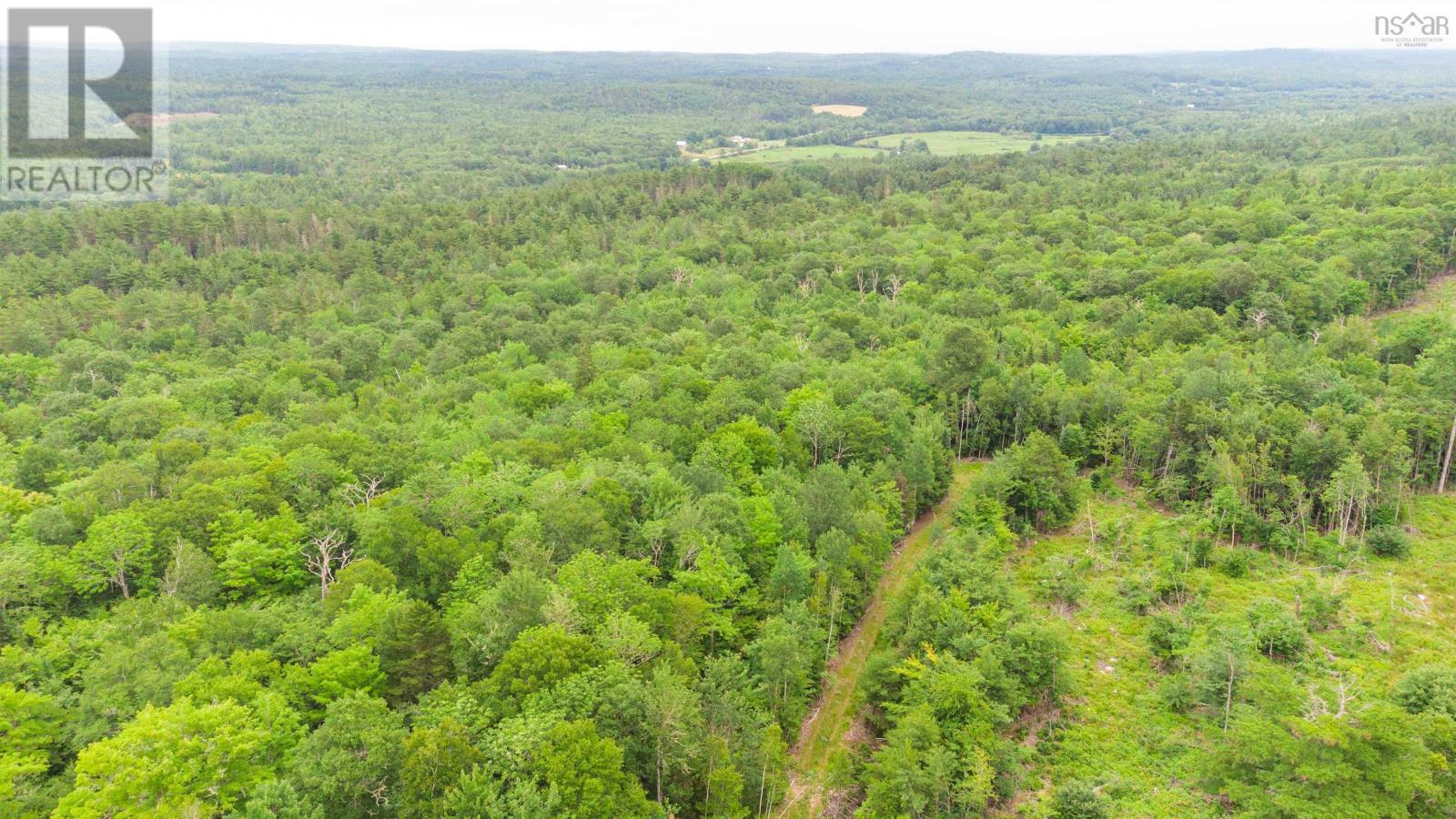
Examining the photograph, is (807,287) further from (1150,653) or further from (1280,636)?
(1280,636)

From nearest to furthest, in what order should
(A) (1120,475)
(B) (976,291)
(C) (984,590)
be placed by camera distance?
(C) (984,590)
(A) (1120,475)
(B) (976,291)

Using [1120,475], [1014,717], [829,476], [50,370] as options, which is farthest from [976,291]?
[50,370]

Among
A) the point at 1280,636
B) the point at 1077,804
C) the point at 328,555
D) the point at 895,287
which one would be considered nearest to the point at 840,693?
the point at 1077,804

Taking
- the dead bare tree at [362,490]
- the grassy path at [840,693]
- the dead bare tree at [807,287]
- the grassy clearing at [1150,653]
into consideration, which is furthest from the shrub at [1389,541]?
the dead bare tree at [807,287]

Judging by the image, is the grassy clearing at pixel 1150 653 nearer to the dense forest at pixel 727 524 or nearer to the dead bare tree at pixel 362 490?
the dense forest at pixel 727 524

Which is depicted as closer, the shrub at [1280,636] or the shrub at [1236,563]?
the shrub at [1280,636]

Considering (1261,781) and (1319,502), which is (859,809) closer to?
(1261,781)

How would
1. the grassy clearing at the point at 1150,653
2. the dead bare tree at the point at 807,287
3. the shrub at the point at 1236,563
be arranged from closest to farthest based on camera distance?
the grassy clearing at the point at 1150,653, the shrub at the point at 1236,563, the dead bare tree at the point at 807,287

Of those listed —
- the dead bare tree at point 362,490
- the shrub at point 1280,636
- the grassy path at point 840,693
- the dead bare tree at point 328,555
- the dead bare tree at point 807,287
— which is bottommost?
the grassy path at point 840,693
